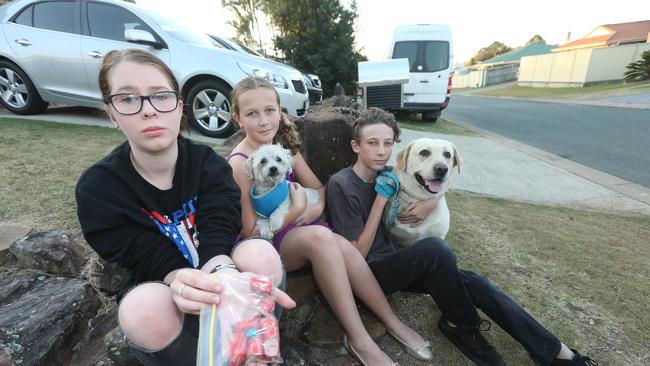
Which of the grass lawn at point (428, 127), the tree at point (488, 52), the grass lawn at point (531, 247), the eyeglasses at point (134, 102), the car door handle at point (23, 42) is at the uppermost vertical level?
the tree at point (488, 52)

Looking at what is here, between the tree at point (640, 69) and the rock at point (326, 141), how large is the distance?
3261 centimetres

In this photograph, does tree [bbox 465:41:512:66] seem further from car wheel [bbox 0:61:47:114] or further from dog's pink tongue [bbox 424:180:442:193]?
dog's pink tongue [bbox 424:180:442:193]

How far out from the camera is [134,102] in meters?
1.39

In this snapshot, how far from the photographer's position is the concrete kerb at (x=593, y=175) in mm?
5242

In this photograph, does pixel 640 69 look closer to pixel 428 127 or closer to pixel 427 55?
pixel 427 55

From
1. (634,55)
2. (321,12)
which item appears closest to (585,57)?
(634,55)

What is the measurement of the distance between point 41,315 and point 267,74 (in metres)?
4.40

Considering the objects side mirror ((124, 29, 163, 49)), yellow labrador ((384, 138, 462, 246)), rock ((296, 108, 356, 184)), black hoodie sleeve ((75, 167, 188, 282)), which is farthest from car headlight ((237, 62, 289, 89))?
black hoodie sleeve ((75, 167, 188, 282))

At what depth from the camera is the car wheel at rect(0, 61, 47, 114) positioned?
5.32m

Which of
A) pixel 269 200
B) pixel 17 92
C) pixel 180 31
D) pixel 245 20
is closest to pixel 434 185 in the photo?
pixel 269 200

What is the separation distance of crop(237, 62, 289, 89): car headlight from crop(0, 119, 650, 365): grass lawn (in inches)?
82.5

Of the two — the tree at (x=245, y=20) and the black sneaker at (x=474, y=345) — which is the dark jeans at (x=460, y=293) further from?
the tree at (x=245, y=20)

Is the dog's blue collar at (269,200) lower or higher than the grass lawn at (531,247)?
higher

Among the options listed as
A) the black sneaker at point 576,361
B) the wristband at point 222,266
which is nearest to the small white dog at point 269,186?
the wristband at point 222,266
